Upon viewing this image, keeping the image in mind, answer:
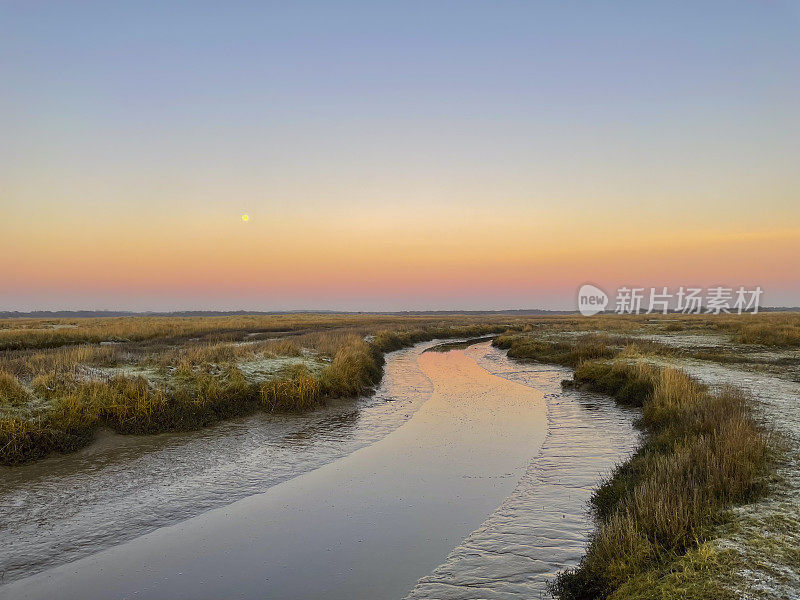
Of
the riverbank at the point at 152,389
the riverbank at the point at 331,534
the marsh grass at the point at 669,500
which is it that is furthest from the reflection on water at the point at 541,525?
the riverbank at the point at 152,389

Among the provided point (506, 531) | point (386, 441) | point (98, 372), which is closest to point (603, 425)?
point (386, 441)

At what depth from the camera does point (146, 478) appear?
10828 mm

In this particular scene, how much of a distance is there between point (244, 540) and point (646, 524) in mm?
6002

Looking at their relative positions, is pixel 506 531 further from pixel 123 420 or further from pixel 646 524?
pixel 123 420

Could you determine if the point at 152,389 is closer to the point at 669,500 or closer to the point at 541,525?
the point at 541,525

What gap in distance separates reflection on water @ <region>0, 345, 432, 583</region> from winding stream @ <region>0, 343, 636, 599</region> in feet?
0.14

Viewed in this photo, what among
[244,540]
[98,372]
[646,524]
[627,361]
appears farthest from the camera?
[627,361]

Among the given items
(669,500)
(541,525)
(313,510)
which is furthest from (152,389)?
(669,500)

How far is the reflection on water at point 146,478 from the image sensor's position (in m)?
8.07

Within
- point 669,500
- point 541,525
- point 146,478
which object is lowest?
point 146,478

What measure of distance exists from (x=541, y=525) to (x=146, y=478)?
27.1ft

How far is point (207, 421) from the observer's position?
15422 mm

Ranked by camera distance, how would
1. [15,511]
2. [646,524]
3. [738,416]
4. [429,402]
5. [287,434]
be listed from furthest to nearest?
[429,402], [287,434], [738,416], [15,511], [646,524]

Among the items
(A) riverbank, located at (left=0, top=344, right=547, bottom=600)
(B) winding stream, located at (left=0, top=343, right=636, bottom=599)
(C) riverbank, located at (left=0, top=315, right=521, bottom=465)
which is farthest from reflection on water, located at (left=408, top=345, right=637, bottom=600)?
(C) riverbank, located at (left=0, top=315, right=521, bottom=465)
